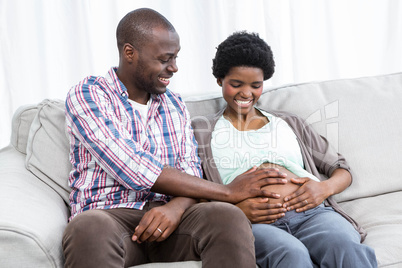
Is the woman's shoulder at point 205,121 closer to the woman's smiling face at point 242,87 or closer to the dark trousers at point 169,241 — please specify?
the woman's smiling face at point 242,87

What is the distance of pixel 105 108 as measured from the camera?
4.86 ft

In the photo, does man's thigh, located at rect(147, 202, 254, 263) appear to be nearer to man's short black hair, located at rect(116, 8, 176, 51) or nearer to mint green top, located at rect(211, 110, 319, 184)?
mint green top, located at rect(211, 110, 319, 184)

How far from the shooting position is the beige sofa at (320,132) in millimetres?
1212

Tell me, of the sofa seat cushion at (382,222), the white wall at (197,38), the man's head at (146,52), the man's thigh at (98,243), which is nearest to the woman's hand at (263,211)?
the sofa seat cushion at (382,222)

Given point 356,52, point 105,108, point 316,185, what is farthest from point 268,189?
point 356,52

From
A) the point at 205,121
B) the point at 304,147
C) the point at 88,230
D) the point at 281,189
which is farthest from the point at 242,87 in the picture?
the point at 88,230

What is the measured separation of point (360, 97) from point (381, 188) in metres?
0.41

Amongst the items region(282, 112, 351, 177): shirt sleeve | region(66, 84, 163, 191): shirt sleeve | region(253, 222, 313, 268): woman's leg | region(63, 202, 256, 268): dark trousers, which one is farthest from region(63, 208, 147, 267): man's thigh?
region(282, 112, 351, 177): shirt sleeve

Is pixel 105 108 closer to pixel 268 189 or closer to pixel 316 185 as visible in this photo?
pixel 268 189

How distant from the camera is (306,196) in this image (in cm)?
156

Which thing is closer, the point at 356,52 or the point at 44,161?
the point at 44,161

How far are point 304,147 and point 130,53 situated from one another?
0.75 m

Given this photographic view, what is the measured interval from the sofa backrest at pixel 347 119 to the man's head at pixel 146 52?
33cm

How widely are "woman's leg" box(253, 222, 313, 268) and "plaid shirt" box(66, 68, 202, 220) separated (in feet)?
1.20
